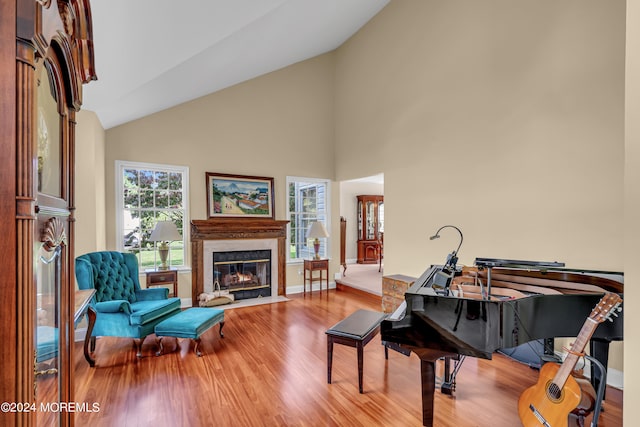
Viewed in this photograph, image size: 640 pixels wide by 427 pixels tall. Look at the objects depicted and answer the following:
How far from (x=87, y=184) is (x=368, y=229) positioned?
7.10m

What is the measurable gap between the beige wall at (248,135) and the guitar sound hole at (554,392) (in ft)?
15.1

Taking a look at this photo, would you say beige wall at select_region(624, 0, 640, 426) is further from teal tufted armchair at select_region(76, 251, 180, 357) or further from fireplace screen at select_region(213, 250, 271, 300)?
fireplace screen at select_region(213, 250, 271, 300)

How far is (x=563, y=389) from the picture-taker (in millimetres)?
→ 1860

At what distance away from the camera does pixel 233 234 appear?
537 cm

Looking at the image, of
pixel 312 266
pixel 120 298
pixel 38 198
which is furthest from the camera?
pixel 312 266

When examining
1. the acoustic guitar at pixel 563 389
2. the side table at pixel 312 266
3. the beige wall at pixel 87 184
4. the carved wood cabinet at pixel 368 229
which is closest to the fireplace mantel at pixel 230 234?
the side table at pixel 312 266

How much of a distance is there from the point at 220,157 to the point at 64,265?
4366 mm

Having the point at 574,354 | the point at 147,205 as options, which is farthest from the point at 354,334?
the point at 147,205

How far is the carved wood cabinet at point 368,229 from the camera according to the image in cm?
916

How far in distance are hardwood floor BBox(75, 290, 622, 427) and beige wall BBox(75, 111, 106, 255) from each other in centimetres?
123

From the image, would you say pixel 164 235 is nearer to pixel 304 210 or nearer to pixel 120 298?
pixel 120 298

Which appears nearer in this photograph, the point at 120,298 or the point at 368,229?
the point at 120,298

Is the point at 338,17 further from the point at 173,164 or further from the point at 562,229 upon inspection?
the point at 562,229

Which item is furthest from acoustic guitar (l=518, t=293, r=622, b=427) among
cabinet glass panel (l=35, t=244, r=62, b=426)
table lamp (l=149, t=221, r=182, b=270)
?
table lamp (l=149, t=221, r=182, b=270)
